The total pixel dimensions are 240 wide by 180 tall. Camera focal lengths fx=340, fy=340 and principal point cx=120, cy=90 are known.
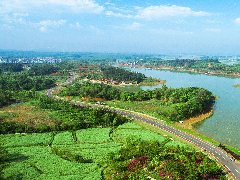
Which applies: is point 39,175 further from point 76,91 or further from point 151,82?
point 151,82

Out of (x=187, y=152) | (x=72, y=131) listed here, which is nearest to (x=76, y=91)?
(x=72, y=131)

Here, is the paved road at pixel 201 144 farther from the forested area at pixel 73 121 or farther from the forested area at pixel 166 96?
the forested area at pixel 166 96

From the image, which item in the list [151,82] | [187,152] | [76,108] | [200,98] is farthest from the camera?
[151,82]

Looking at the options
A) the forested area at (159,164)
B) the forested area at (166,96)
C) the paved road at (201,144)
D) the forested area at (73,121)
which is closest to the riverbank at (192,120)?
the forested area at (166,96)

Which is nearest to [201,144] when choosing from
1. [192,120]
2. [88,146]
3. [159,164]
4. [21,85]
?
[159,164]

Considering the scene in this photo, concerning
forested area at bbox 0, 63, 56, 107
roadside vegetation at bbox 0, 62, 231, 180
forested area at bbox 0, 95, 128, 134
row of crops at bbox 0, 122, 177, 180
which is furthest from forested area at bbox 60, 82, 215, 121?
row of crops at bbox 0, 122, 177, 180

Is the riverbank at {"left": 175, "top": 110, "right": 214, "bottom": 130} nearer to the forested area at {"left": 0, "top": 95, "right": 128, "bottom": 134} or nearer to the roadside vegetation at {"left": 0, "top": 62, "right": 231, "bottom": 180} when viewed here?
the roadside vegetation at {"left": 0, "top": 62, "right": 231, "bottom": 180}

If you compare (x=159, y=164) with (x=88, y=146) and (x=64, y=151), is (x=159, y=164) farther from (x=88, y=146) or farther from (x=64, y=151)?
(x=64, y=151)

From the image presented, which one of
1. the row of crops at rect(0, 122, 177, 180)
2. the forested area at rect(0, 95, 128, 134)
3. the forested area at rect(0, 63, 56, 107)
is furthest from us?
the forested area at rect(0, 63, 56, 107)
